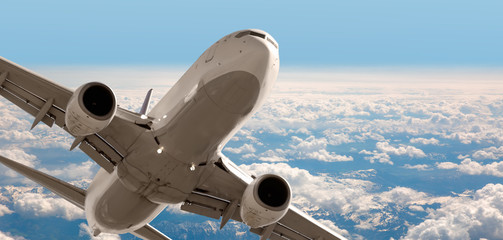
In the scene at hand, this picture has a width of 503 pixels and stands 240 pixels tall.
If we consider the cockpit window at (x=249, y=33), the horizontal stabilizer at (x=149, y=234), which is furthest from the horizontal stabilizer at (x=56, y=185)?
the cockpit window at (x=249, y=33)

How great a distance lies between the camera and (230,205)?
16.2 metres

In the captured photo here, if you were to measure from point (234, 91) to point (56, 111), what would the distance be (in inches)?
281

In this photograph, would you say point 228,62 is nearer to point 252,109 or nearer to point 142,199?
point 252,109

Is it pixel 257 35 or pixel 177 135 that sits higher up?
pixel 257 35

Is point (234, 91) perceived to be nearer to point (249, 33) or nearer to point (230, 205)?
point (249, 33)

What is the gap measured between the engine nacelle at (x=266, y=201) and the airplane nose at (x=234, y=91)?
9.43ft

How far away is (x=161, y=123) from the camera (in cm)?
1289

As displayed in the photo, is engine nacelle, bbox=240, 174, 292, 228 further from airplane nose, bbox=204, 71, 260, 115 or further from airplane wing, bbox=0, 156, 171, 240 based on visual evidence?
airplane wing, bbox=0, 156, 171, 240

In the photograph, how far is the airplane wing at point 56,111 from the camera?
44.4 feet

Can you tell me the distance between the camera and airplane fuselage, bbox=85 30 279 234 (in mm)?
11188

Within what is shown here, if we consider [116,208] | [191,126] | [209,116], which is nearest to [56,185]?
[116,208]

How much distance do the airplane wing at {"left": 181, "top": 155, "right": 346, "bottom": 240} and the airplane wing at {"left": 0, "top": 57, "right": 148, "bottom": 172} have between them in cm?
306

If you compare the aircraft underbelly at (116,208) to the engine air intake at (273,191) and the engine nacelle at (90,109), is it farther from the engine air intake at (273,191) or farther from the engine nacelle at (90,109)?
the engine air intake at (273,191)

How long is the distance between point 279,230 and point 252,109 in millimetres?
7991
